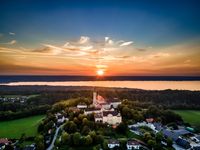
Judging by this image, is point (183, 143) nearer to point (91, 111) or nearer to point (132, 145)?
point (132, 145)

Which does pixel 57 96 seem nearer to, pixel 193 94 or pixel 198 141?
pixel 193 94

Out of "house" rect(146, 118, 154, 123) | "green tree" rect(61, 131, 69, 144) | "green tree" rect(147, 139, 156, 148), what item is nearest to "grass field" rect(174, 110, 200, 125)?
"house" rect(146, 118, 154, 123)

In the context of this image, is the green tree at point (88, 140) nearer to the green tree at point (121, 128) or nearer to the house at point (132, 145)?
the house at point (132, 145)

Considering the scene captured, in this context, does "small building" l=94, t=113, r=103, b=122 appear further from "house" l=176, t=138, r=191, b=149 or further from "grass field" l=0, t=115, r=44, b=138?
"house" l=176, t=138, r=191, b=149

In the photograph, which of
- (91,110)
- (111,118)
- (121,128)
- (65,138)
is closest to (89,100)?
(91,110)

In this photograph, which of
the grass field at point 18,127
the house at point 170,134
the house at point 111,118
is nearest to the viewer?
the house at point 170,134

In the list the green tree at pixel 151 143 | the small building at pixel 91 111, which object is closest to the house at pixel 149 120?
the small building at pixel 91 111
